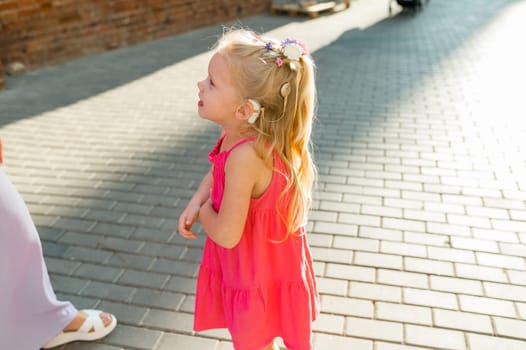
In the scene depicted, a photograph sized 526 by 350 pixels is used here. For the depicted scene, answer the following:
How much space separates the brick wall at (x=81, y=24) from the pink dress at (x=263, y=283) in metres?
6.77

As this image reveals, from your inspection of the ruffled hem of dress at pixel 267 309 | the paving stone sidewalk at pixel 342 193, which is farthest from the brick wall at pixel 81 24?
the ruffled hem of dress at pixel 267 309

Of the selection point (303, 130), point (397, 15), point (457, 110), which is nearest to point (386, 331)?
point (303, 130)

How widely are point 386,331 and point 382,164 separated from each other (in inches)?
86.6

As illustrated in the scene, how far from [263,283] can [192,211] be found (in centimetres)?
38

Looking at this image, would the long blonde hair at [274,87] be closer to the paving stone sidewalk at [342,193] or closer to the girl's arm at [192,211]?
the girl's arm at [192,211]

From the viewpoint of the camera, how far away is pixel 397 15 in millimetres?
13070

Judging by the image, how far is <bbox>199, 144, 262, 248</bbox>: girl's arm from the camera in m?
1.69

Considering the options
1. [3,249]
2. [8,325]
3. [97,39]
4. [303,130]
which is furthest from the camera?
[97,39]

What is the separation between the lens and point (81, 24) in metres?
8.41

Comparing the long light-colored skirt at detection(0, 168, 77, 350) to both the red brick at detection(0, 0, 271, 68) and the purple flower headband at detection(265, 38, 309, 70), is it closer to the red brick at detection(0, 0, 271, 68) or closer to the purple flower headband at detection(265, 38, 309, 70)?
the purple flower headband at detection(265, 38, 309, 70)

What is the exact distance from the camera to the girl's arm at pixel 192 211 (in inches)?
76.1

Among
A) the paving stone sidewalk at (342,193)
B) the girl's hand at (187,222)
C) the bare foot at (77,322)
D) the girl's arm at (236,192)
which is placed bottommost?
the paving stone sidewalk at (342,193)

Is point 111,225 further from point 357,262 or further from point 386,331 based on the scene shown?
point 386,331

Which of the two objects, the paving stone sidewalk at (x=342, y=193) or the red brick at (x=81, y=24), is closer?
the paving stone sidewalk at (x=342, y=193)
